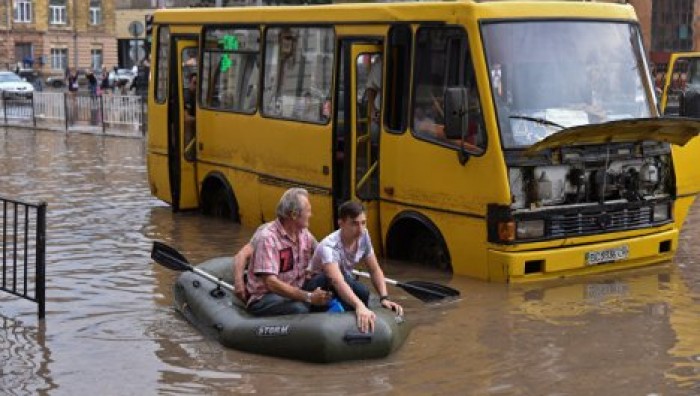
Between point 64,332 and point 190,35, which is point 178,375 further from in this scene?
point 190,35

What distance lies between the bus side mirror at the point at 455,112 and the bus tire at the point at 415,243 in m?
1.10

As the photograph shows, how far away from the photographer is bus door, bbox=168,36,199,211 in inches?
667

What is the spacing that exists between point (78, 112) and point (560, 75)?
80.3 ft

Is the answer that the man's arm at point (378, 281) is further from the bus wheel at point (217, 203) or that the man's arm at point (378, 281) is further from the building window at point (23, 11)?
the building window at point (23, 11)

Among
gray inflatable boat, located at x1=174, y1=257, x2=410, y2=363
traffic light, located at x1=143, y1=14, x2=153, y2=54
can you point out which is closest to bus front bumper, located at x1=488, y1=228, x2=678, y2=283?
gray inflatable boat, located at x1=174, y1=257, x2=410, y2=363


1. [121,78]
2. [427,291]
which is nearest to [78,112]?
[427,291]

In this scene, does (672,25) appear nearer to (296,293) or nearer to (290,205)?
(290,205)

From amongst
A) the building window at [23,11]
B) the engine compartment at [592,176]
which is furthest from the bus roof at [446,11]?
the building window at [23,11]

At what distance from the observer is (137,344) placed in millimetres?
9719

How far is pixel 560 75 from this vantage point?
11.9 m

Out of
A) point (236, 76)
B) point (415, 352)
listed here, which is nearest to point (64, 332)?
point (415, 352)

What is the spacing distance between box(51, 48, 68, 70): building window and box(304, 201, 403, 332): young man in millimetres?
78145

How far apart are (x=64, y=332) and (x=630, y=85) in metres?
5.98

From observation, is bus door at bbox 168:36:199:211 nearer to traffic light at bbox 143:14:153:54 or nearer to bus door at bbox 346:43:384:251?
traffic light at bbox 143:14:153:54
